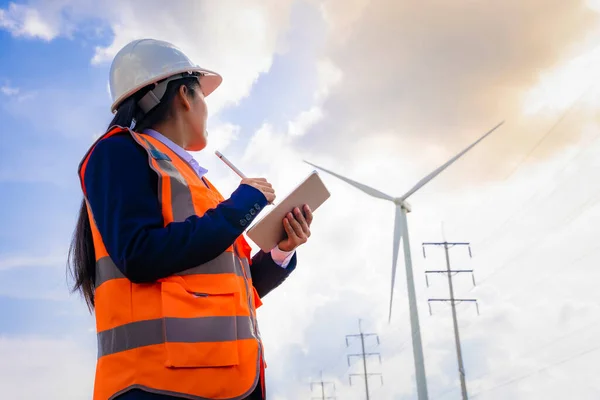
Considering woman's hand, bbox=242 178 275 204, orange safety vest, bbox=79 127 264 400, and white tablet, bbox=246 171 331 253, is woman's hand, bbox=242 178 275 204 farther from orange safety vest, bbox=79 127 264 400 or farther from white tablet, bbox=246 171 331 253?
orange safety vest, bbox=79 127 264 400

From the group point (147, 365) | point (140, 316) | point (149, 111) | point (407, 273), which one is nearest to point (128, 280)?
point (140, 316)

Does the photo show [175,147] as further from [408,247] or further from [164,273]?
[408,247]

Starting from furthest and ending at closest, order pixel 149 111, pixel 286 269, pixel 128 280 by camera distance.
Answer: pixel 286 269 → pixel 149 111 → pixel 128 280

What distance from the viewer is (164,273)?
232 cm

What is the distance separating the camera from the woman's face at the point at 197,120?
2994mm

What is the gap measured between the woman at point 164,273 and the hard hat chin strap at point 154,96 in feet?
0.63

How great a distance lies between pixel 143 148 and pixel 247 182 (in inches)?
17.6

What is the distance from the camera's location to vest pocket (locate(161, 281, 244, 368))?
224 centimetres

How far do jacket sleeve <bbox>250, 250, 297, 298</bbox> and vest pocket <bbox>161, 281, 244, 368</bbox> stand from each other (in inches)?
32.3

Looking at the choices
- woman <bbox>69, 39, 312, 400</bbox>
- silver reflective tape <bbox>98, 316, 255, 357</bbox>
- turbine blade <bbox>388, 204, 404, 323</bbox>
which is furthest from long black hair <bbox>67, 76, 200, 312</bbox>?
turbine blade <bbox>388, 204, 404, 323</bbox>

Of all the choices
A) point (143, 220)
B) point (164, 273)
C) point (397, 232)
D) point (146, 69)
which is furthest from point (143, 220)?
point (397, 232)

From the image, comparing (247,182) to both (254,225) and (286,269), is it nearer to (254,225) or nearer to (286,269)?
(254,225)

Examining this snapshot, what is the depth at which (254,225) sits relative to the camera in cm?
273

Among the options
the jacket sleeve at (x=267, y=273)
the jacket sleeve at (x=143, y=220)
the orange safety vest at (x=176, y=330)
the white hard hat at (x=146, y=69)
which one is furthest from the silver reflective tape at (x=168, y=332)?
the white hard hat at (x=146, y=69)
